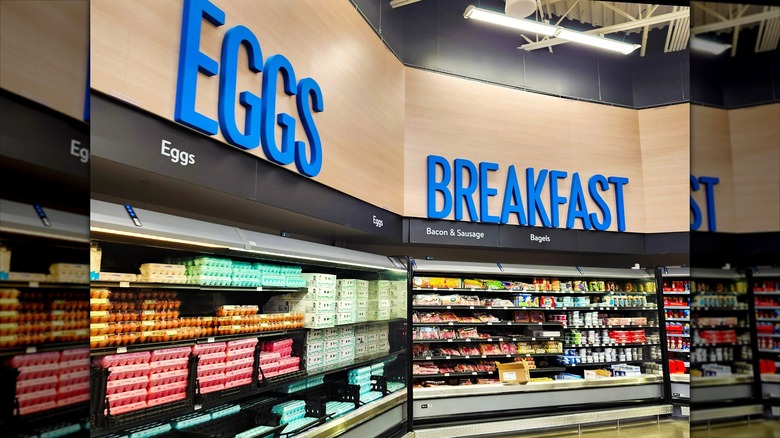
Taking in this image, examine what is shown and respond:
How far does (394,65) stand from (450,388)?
164 inches

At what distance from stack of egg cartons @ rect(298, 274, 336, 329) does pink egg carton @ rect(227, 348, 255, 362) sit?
645mm

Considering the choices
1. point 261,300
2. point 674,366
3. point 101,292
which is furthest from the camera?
point 674,366

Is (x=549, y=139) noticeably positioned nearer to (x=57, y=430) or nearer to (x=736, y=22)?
(x=736, y=22)

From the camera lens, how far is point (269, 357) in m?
3.46

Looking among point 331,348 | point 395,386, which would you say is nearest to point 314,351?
point 331,348

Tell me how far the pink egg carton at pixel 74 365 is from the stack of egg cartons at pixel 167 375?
2354mm

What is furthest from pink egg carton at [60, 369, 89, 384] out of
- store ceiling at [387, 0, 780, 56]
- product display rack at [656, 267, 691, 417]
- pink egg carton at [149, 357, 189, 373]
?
product display rack at [656, 267, 691, 417]

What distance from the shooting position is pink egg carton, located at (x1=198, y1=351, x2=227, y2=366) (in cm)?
293

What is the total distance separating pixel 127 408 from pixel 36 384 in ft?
7.86

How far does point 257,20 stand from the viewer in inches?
132

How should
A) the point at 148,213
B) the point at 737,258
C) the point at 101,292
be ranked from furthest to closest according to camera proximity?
the point at 148,213 → the point at 101,292 → the point at 737,258

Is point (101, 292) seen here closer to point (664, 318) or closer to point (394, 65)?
point (394, 65)

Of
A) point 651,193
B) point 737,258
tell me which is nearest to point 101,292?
point 737,258

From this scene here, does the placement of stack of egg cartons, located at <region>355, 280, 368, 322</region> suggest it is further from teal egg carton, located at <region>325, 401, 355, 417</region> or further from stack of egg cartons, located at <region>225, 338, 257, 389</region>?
stack of egg cartons, located at <region>225, 338, 257, 389</region>
